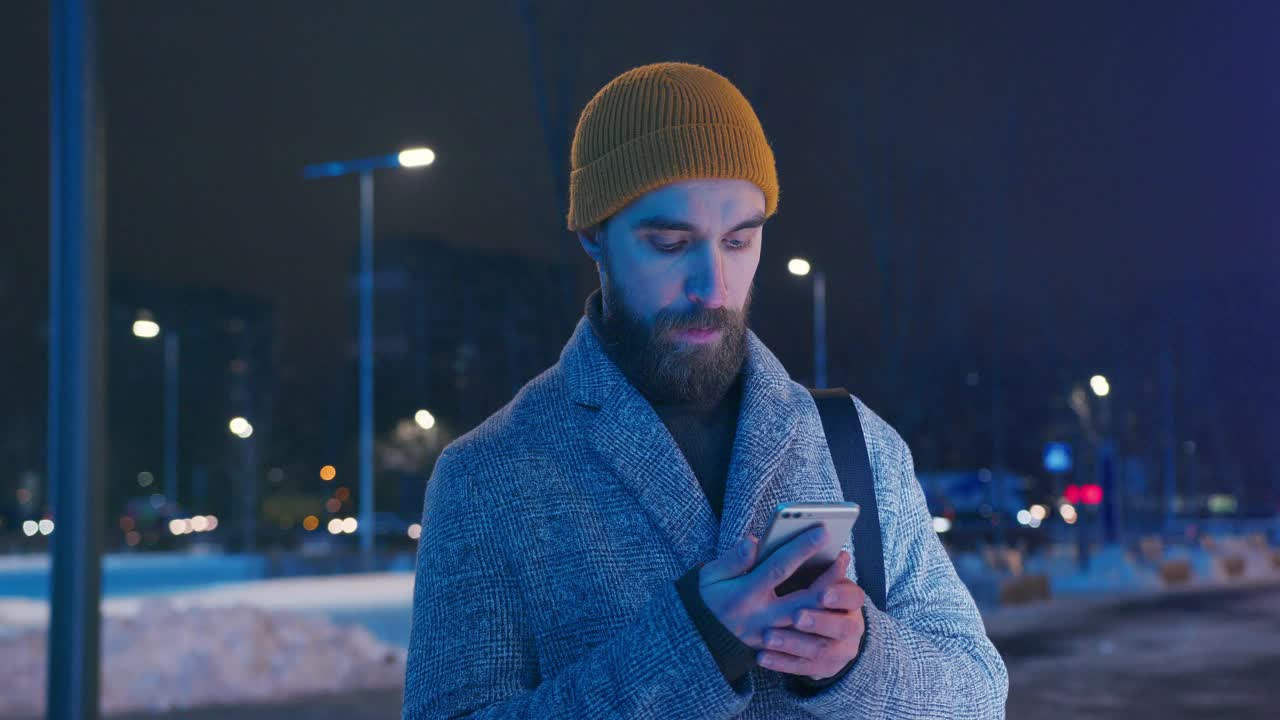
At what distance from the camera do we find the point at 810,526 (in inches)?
67.4

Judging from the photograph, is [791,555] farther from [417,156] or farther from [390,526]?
[390,526]

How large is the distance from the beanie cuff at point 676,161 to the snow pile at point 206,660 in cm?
981

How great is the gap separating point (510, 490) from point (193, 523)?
67.4 meters

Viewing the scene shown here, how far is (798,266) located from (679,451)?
96.5 ft

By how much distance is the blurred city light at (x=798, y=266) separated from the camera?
102 ft

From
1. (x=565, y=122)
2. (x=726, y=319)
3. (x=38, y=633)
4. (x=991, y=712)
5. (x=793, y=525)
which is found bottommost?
(x=38, y=633)

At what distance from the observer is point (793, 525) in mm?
1704

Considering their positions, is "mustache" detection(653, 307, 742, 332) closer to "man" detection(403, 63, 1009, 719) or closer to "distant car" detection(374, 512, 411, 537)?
"man" detection(403, 63, 1009, 719)

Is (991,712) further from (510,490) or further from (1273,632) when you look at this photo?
(1273,632)

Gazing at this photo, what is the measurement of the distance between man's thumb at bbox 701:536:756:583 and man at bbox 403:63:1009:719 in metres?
0.06

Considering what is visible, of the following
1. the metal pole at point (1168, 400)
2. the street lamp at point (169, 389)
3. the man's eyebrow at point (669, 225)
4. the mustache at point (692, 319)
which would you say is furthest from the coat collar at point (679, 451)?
the metal pole at point (1168, 400)

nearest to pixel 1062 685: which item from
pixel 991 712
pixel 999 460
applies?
pixel 991 712

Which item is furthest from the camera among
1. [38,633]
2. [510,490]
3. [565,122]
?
[565,122]

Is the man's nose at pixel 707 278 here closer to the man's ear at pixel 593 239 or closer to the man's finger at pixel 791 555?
the man's ear at pixel 593 239
